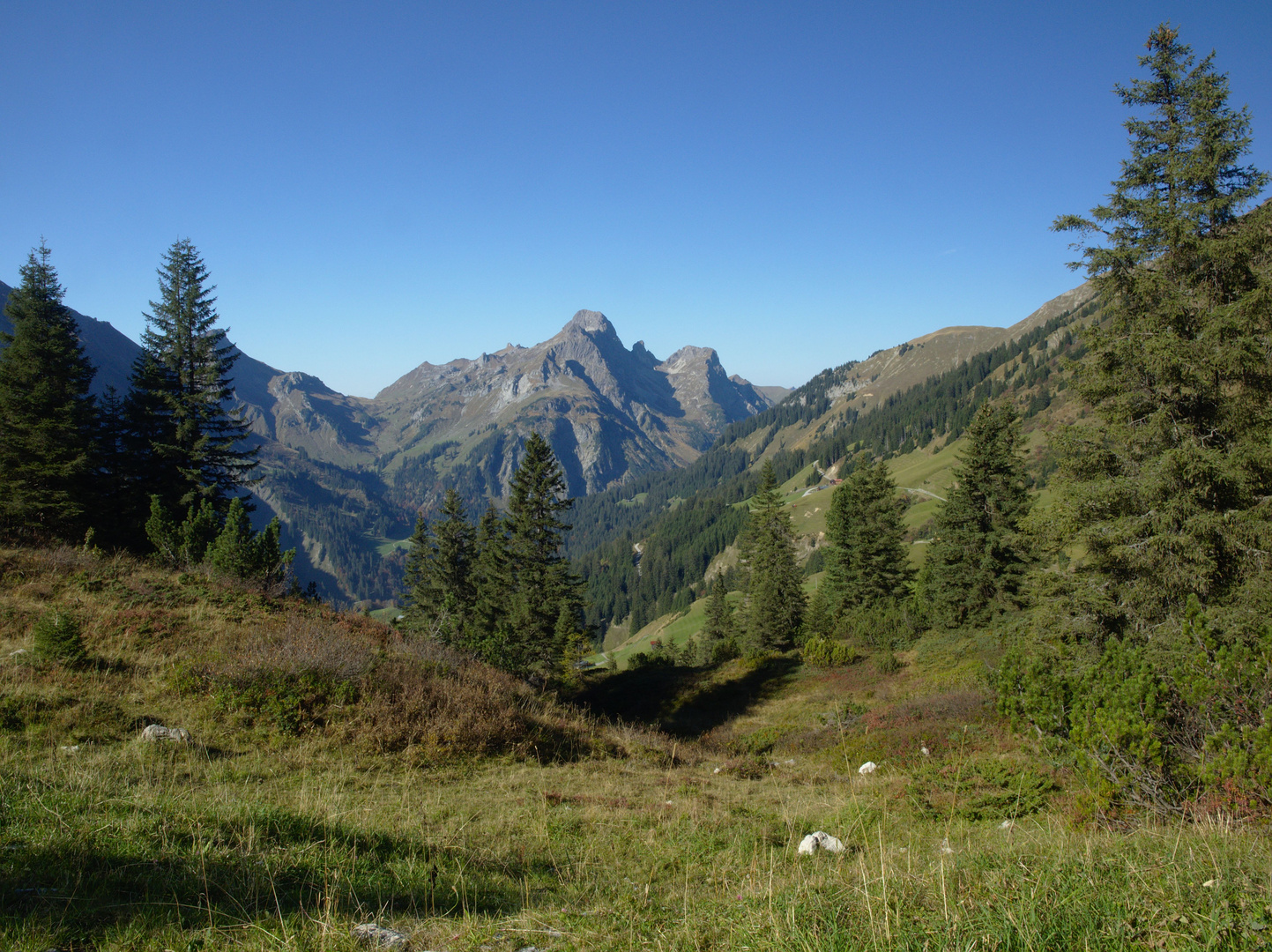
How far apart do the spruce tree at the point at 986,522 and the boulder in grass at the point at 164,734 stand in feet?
104

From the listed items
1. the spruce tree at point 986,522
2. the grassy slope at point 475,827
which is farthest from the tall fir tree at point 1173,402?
the spruce tree at point 986,522

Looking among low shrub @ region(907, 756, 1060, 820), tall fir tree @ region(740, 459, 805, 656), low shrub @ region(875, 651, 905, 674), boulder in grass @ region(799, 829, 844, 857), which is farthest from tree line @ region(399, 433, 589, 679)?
boulder in grass @ region(799, 829, 844, 857)

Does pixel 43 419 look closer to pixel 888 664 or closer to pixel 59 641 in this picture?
pixel 59 641

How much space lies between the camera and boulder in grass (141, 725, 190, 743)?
8.54 m

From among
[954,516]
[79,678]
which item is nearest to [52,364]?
[79,678]

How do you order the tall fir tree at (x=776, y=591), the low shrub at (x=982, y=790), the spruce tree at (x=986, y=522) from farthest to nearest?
the tall fir tree at (x=776, y=591) < the spruce tree at (x=986, y=522) < the low shrub at (x=982, y=790)

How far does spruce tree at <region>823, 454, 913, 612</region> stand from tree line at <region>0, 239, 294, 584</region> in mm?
36259

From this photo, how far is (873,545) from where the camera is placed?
4125cm

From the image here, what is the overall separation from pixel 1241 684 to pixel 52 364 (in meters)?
38.8

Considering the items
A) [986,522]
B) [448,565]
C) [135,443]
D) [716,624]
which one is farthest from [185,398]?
[716,624]

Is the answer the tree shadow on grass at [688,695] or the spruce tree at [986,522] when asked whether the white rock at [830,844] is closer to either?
the tree shadow on grass at [688,695]

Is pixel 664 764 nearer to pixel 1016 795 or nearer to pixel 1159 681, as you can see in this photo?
pixel 1016 795

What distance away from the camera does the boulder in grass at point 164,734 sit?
8.54m

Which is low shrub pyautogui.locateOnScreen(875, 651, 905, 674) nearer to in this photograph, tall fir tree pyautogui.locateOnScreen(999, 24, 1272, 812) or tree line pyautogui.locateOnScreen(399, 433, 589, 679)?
tall fir tree pyautogui.locateOnScreen(999, 24, 1272, 812)
